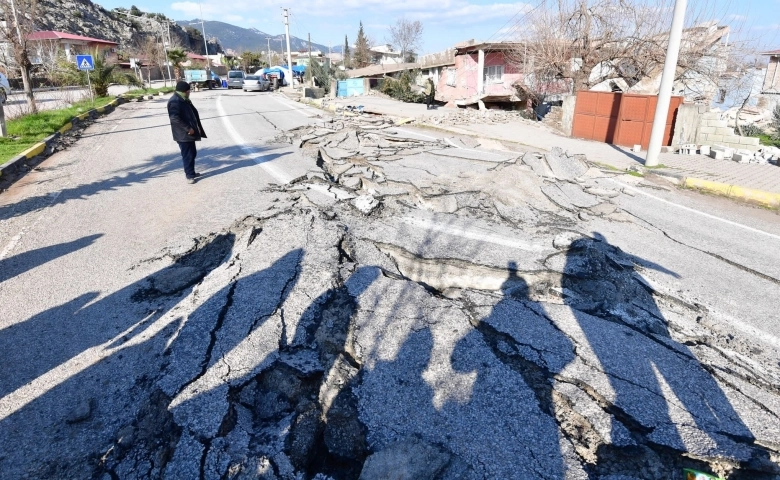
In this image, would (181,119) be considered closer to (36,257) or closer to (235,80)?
(36,257)

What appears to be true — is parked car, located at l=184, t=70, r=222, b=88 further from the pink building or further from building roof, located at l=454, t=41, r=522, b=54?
building roof, located at l=454, t=41, r=522, b=54

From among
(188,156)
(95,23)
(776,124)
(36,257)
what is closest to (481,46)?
(776,124)

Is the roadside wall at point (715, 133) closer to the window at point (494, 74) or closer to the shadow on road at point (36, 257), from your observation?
the shadow on road at point (36, 257)

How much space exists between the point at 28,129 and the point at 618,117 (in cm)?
1642

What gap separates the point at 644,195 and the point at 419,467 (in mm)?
7416

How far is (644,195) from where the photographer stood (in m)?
8.10

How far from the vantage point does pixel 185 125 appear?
7.62 meters

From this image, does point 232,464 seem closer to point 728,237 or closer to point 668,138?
point 728,237

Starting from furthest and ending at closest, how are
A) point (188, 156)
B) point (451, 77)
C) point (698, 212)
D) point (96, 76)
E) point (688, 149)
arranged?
point (451, 77) < point (96, 76) < point (688, 149) < point (188, 156) < point (698, 212)

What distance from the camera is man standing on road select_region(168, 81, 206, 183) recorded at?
7590 millimetres

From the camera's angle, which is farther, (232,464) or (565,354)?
(565,354)

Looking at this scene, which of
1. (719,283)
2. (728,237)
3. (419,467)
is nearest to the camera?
(419,467)

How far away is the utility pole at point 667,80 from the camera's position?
978 cm

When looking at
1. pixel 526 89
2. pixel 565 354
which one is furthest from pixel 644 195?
pixel 526 89
